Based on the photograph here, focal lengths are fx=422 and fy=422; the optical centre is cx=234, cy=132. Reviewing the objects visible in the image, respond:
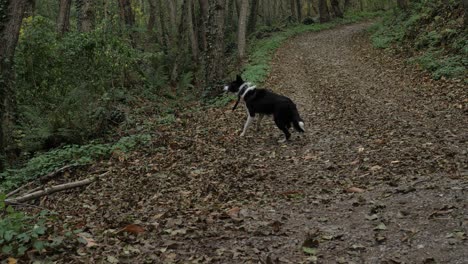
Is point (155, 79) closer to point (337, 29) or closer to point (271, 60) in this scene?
point (271, 60)

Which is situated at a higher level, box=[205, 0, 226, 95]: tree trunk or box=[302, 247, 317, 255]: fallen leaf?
box=[205, 0, 226, 95]: tree trunk

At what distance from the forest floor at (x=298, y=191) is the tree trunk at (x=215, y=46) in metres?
2.71

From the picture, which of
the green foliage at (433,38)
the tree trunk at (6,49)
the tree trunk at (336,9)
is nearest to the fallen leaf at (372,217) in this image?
the tree trunk at (6,49)

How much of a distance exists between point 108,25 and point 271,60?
457 inches

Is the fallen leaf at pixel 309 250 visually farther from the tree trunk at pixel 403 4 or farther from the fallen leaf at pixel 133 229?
the tree trunk at pixel 403 4

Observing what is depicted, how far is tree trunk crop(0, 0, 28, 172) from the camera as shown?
407 inches

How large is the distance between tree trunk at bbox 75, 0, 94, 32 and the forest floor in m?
6.00

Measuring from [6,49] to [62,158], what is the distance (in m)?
3.09

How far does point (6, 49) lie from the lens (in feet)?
34.1

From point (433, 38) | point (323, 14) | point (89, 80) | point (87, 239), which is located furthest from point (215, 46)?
point (323, 14)

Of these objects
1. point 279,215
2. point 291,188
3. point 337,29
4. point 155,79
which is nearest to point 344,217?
point 279,215

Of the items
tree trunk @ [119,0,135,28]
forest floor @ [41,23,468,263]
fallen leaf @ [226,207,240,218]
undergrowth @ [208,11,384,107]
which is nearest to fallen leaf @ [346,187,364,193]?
forest floor @ [41,23,468,263]

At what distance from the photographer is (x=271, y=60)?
78.1 feet

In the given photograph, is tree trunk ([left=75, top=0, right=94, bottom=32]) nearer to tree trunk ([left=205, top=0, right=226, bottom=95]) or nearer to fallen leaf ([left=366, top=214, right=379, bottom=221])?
tree trunk ([left=205, top=0, right=226, bottom=95])
